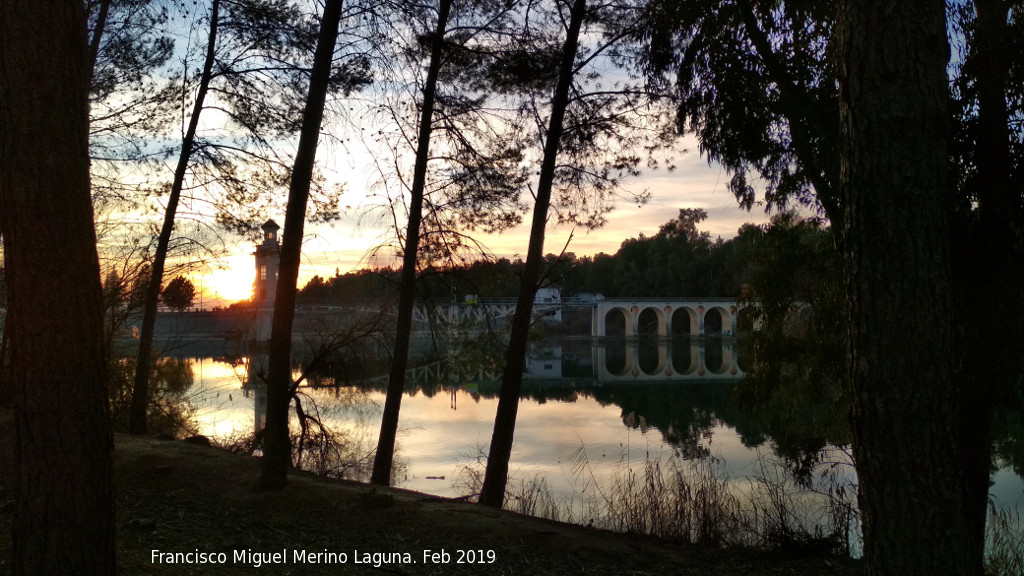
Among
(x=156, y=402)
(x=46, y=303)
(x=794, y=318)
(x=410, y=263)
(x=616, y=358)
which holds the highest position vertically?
(x=410, y=263)

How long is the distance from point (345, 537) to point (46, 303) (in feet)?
8.30

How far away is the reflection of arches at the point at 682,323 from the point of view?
55.1m

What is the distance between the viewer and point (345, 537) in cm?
434

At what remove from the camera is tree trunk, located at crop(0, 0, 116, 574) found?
2309mm

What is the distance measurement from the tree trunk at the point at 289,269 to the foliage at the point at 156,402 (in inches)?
137

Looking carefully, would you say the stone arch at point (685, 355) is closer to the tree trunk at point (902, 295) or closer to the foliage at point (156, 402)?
the foliage at point (156, 402)

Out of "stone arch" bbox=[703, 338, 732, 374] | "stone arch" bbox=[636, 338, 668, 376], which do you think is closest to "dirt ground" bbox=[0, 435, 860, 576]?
"stone arch" bbox=[636, 338, 668, 376]

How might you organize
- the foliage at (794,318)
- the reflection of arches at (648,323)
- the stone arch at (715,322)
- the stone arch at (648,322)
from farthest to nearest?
1. the reflection of arches at (648,323)
2. the stone arch at (648,322)
3. the stone arch at (715,322)
4. the foliage at (794,318)

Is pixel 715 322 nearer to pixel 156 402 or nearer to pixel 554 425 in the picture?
pixel 554 425

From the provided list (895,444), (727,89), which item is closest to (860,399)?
(895,444)

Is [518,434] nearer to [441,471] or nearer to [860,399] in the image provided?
[441,471]

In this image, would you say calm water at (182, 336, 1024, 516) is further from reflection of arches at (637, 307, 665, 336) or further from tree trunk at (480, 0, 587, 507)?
reflection of arches at (637, 307, 665, 336)

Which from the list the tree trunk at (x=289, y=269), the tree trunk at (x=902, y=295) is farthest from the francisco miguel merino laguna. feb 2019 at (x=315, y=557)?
the tree trunk at (x=902, y=295)

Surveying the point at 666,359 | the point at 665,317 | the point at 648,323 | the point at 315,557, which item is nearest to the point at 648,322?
the point at 648,323
